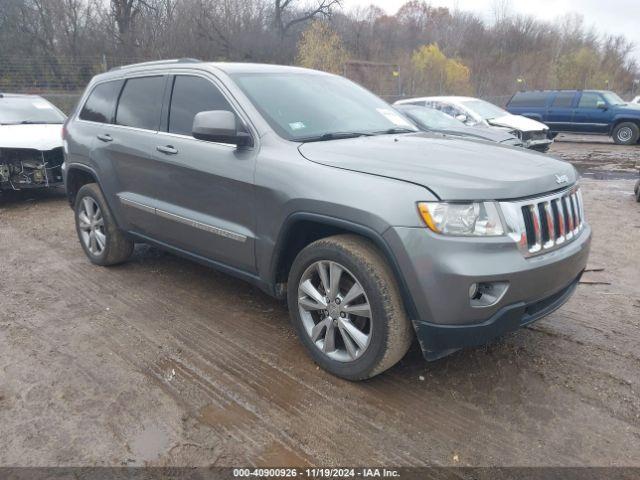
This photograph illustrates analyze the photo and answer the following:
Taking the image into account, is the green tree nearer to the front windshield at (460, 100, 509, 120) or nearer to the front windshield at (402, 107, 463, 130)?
the front windshield at (460, 100, 509, 120)

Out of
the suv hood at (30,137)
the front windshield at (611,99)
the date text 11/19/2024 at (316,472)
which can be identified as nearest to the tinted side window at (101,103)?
the suv hood at (30,137)

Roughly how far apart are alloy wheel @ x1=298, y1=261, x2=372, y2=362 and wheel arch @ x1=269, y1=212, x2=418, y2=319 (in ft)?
0.74

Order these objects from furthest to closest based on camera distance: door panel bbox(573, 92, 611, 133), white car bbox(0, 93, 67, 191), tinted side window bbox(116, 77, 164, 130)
A: door panel bbox(573, 92, 611, 133), white car bbox(0, 93, 67, 191), tinted side window bbox(116, 77, 164, 130)

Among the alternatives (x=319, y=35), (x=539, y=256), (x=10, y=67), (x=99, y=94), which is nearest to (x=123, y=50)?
(x=10, y=67)

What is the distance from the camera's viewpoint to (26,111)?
877 centimetres

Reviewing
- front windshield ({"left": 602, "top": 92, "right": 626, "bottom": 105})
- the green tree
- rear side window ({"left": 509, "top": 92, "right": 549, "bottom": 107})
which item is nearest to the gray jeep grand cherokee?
rear side window ({"left": 509, "top": 92, "right": 549, "bottom": 107})

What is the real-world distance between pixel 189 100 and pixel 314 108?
3.20ft

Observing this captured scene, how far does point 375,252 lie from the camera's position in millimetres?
2717

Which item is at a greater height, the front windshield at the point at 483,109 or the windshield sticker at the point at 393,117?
the windshield sticker at the point at 393,117

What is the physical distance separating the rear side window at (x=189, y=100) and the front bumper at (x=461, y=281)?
1.80m

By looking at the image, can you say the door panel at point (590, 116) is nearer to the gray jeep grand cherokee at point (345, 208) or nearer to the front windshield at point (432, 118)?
the front windshield at point (432, 118)

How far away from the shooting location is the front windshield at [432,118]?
9.28 meters

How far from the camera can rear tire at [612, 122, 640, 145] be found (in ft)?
55.7

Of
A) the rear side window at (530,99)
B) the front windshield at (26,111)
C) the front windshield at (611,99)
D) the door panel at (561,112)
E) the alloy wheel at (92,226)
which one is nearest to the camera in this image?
the alloy wheel at (92,226)
